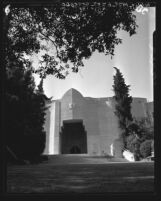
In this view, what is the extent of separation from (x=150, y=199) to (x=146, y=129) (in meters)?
32.6

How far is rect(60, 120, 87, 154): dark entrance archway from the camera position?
5950 centimetres

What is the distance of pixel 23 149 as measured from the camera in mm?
27938

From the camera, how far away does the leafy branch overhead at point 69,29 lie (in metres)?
7.04

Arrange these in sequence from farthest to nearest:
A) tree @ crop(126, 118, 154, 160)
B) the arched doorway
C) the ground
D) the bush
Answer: the arched doorway
tree @ crop(126, 118, 154, 160)
the bush
the ground

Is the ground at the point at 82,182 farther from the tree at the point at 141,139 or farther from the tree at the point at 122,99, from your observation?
the tree at the point at 122,99

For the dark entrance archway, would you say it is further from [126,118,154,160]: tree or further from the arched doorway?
[126,118,154,160]: tree

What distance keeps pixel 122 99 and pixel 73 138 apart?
2112 cm

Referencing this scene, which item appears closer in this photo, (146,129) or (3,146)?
(3,146)

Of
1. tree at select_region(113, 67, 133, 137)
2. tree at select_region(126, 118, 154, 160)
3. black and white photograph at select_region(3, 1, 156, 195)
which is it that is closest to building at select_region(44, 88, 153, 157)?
black and white photograph at select_region(3, 1, 156, 195)

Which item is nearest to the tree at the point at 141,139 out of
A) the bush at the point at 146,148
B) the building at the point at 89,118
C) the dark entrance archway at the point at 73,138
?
the bush at the point at 146,148

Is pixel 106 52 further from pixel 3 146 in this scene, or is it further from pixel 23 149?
pixel 23 149

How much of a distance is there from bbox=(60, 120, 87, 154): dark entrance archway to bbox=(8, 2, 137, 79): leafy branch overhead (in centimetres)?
4933

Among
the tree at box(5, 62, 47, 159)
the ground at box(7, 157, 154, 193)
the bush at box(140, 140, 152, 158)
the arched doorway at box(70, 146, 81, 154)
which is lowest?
the arched doorway at box(70, 146, 81, 154)

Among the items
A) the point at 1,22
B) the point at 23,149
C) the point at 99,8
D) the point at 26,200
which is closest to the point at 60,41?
Result: the point at 99,8
